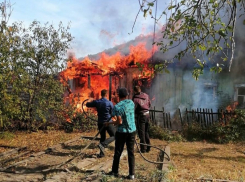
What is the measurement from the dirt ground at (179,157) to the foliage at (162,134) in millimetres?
439

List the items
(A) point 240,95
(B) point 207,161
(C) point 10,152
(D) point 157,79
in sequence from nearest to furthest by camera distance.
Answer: (B) point 207,161
(C) point 10,152
(A) point 240,95
(D) point 157,79

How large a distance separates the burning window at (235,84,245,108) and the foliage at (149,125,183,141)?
5.45 meters

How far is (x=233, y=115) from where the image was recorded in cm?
1159

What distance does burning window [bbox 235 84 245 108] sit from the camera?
48.5ft

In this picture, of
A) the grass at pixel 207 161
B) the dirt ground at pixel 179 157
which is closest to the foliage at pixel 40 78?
the dirt ground at pixel 179 157

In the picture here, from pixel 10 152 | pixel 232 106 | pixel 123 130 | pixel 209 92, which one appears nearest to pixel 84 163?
pixel 123 130

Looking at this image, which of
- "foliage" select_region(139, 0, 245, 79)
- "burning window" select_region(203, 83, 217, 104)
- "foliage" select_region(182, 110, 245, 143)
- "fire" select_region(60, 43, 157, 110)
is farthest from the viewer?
"fire" select_region(60, 43, 157, 110)

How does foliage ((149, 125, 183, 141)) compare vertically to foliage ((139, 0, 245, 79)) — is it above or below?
below

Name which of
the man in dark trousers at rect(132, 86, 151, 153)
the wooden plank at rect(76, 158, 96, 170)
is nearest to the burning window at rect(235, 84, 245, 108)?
the man in dark trousers at rect(132, 86, 151, 153)

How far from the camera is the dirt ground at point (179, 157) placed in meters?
6.19

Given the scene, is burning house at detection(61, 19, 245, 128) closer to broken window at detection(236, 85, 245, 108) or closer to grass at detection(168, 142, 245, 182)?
broken window at detection(236, 85, 245, 108)

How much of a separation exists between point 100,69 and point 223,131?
28.5 ft

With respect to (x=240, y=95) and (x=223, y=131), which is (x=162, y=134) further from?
(x=240, y=95)

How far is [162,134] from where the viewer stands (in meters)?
11.6
